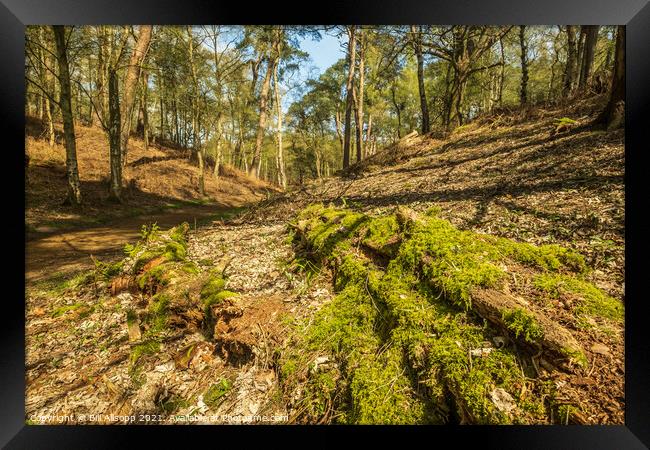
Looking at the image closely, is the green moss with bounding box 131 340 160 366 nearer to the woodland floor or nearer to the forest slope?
the woodland floor

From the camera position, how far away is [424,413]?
1890 millimetres

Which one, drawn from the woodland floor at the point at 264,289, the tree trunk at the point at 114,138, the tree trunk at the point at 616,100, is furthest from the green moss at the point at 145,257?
the tree trunk at the point at 616,100

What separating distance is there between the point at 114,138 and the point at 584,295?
14.0m

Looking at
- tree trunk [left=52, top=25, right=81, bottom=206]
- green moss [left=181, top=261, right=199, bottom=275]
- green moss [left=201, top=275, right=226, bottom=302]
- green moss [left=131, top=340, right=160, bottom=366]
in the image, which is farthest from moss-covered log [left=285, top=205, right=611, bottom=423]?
tree trunk [left=52, top=25, right=81, bottom=206]

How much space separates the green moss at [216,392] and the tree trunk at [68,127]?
10194mm

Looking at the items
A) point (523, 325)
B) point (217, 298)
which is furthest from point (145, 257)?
point (523, 325)

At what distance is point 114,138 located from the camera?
11.0 meters

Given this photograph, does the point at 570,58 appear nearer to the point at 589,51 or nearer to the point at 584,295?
the point at 589,51

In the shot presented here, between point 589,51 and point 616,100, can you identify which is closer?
point 616,100

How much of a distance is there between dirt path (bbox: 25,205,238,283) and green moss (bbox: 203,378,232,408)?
4105 mm

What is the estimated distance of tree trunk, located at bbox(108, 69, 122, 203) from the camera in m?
11.0

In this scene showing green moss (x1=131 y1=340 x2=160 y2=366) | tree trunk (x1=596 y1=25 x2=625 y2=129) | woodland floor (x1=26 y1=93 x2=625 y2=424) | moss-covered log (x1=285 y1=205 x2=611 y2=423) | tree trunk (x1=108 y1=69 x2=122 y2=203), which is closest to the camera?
moss-covered log (x1=285 y1=205 x2=611 y2=423)
